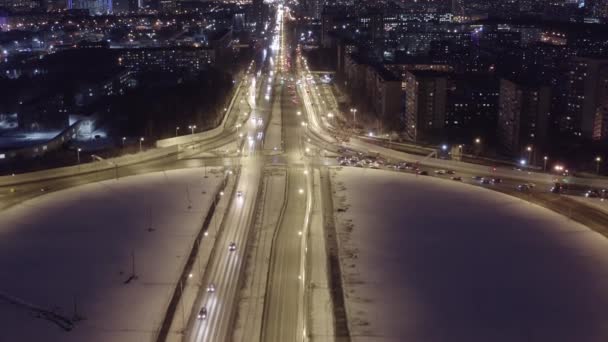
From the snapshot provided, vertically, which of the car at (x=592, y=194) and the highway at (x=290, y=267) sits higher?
the car at (x=592, y=194)

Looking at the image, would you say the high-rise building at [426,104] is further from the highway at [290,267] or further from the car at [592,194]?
the car at [592,194]

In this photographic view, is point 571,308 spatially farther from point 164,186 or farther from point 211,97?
point 211,97

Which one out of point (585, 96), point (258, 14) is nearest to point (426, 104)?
point (585, 96)

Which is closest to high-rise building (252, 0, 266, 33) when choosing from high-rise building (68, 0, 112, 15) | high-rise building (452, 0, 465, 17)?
high-rise building (68, 0, 112, 15)

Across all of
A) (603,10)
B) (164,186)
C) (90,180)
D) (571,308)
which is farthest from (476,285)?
(603,10)

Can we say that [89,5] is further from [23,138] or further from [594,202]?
[594,202]

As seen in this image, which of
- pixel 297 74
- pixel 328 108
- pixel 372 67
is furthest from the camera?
pixel 297 74

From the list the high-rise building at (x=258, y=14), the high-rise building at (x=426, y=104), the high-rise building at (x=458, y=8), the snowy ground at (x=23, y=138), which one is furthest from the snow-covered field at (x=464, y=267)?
the high-rise building at (x=458, y=8)
